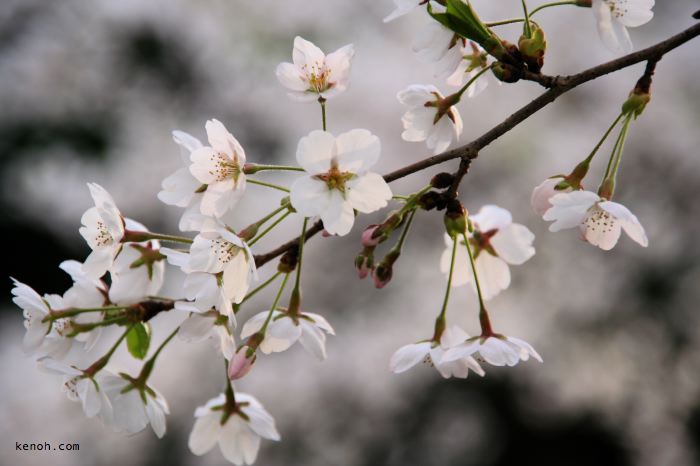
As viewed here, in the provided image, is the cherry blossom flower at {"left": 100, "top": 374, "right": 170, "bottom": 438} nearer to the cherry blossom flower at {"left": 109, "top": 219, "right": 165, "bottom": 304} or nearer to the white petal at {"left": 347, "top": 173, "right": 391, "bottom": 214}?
the cherry blossom flower at {"left": 109, "top": 219, "right": 165, "bottom": 304}

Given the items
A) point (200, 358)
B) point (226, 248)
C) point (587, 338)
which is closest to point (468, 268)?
point (226, 248)

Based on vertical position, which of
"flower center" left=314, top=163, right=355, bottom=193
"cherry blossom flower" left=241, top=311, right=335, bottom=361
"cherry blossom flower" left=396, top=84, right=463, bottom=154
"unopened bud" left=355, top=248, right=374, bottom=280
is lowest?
"cherry blossom flower" left=241, top=311, right=335, bottom=361

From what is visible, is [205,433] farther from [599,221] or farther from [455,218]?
[599,221]

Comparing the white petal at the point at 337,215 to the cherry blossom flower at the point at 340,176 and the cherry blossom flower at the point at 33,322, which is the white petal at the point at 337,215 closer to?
the cherry blossom flower at the point at 340,176

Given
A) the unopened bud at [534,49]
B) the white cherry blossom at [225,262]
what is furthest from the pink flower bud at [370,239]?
the unopened bud at [534,49]

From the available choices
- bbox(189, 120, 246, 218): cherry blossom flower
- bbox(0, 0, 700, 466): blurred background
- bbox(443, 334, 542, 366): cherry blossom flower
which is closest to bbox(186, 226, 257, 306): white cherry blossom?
bbox(189, 120, 246, 218): cherry blossom flower

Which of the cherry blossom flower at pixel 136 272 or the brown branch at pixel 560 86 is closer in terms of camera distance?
the brown branch at pixel 560 86

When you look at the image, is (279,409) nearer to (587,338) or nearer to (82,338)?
(587,338)
